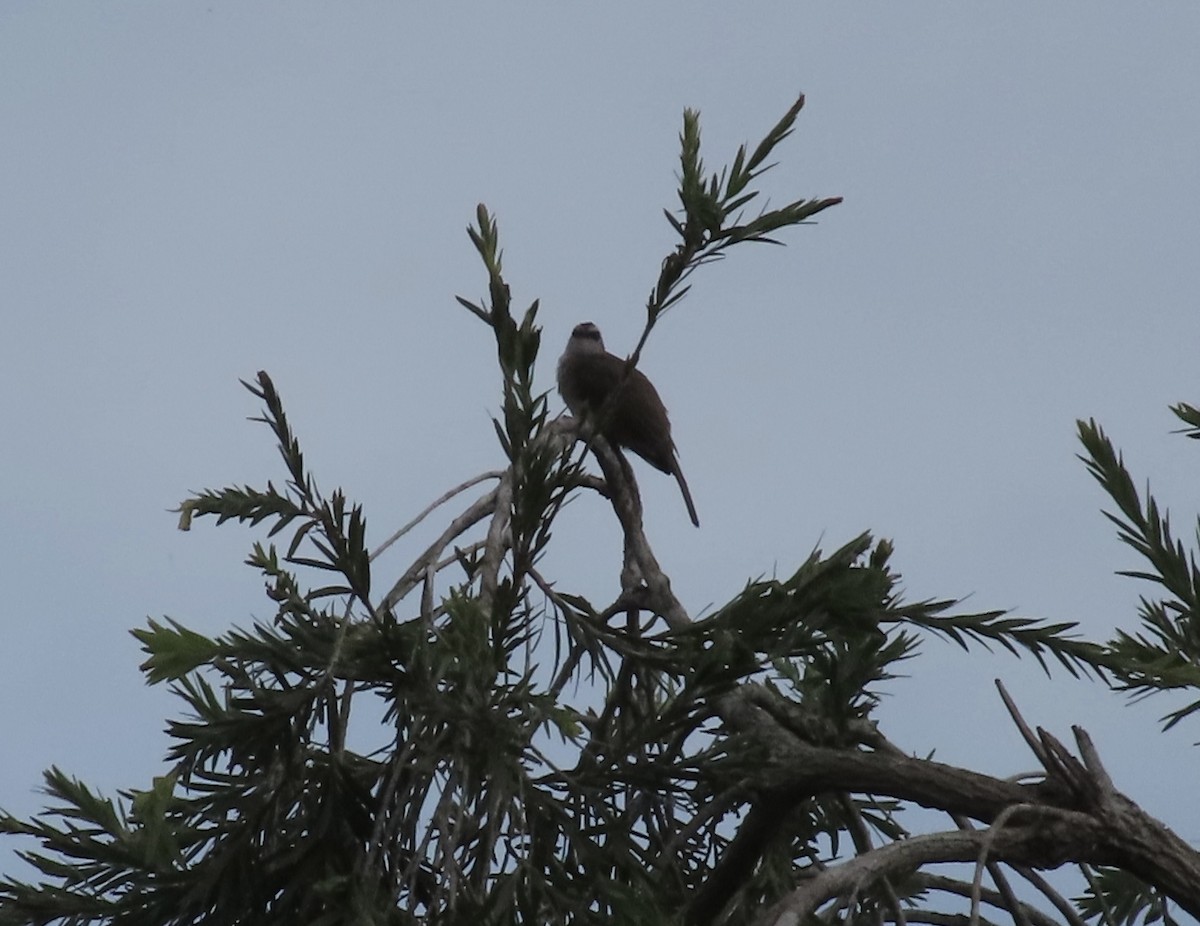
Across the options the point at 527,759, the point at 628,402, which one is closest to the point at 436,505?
the point at 527,759

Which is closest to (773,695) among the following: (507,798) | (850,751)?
(850,751)

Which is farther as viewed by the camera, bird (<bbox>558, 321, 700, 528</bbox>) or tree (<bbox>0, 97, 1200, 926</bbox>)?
bird (<bbox>558, 321, 700, 528</bbox>)

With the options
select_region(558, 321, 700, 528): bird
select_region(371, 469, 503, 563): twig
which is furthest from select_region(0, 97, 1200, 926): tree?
select_region(558, 321, 700, 528): bird

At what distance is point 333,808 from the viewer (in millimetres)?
2592

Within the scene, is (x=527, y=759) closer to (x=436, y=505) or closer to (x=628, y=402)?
(x=436, y=505)

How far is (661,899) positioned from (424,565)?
0.78 m

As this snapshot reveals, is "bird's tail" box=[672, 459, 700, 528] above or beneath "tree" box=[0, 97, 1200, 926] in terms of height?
above

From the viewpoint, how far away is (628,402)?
6.35m

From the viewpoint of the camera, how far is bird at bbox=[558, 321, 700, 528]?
21.3 ft

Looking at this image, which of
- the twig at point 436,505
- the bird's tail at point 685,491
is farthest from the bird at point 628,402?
the twig at point 436,505

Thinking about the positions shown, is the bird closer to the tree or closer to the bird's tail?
the bird's tail

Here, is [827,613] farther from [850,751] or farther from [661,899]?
[661,899]

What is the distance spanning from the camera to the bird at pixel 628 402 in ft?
21.3

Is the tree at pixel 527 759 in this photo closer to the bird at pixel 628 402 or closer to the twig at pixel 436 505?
the twig at pixel 436 505
